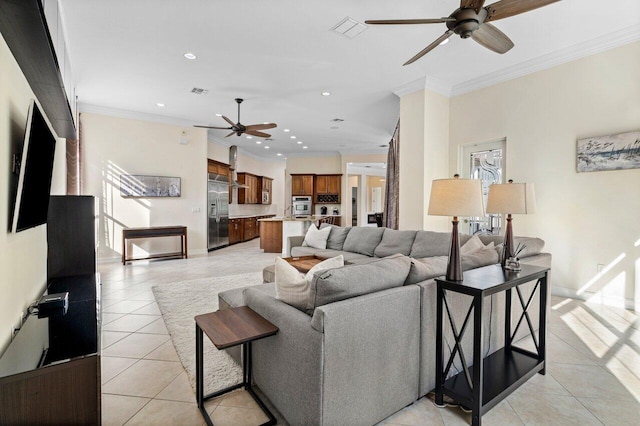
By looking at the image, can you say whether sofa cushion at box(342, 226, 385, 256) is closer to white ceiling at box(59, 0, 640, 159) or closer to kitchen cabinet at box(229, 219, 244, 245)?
white ceiling at box(59, 0, 640, 159)

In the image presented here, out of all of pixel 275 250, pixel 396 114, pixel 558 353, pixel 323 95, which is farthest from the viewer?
pixel 275 250

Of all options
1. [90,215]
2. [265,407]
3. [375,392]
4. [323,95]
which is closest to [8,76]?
[90,215]

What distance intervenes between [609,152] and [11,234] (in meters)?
5.63

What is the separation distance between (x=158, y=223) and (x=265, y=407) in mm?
5856

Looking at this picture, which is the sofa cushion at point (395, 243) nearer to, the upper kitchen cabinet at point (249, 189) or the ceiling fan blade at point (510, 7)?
the ceiling fan blade at point (510, 7)

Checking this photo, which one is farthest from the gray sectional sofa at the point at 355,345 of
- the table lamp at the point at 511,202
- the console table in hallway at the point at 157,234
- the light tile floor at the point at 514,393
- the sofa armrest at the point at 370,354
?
the console table in hallway at the point at 157,234

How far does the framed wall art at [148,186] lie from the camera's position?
6246 millimetres

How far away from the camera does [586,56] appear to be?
12.3ft

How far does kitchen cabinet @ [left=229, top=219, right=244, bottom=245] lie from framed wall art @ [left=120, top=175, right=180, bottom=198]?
2451 mm

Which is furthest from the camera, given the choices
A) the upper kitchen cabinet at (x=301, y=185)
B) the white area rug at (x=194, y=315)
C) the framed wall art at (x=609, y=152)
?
the upper kitchen cabinet at (x=301, y=185)

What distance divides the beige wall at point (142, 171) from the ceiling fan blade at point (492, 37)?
614cm

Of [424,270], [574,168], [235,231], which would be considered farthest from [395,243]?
[235,231]

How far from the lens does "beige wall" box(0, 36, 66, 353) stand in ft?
5.68

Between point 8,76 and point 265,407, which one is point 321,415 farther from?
point 8,76
